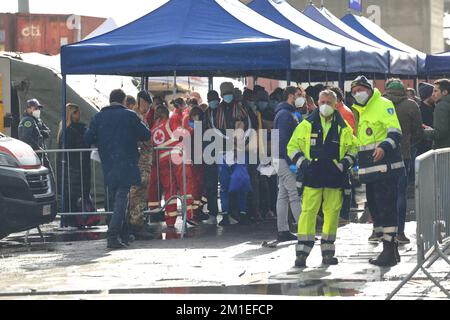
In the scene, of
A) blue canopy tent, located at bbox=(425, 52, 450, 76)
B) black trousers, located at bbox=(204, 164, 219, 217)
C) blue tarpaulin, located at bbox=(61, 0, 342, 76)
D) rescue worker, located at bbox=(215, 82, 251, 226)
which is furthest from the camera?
blue canopy tent, located at bbox=(425, 52, 450, 76)

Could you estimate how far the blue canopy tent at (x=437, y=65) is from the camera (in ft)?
83.5

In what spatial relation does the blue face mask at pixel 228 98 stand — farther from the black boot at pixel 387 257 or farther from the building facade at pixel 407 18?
the building facade at pixel 407 18

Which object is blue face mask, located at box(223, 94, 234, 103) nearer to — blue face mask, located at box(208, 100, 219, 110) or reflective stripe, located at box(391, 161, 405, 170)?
blue face mask, located at box(208, 100, 219, 110)

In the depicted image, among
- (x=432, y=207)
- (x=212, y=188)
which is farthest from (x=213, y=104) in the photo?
(x=432, y=207)

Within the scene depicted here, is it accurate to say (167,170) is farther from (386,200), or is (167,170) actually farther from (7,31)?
(7,31)

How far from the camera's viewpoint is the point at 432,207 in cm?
1011

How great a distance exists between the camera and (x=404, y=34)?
70688 mm

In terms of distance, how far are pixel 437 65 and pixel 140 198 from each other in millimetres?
11956

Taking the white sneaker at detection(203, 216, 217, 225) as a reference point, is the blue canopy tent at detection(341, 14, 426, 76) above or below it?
above

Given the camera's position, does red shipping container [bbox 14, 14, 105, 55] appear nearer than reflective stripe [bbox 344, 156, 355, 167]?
No

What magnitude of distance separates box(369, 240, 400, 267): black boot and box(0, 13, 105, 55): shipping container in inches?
821

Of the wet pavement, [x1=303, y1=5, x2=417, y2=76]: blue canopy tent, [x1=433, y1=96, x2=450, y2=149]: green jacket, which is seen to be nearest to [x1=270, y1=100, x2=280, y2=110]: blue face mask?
the wet pavement

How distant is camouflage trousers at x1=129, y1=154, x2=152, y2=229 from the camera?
1521 cm
